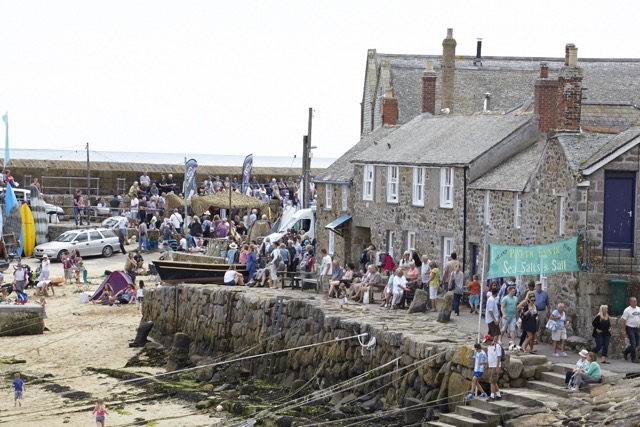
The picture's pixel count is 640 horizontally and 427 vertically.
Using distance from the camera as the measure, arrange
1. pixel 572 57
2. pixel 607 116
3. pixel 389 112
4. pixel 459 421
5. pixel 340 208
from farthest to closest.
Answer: pixel 389 112, pixel 340 208, pixel 607 116, pixel 572 57, pixel 459 421

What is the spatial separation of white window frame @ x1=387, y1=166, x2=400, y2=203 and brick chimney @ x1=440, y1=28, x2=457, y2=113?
1290 cm

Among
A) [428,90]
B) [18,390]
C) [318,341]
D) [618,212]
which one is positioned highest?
[428,90]

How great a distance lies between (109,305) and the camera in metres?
46.1

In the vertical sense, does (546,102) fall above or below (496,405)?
above

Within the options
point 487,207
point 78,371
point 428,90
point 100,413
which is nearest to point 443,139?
point 487,207

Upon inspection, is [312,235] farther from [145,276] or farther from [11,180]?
[11,180]

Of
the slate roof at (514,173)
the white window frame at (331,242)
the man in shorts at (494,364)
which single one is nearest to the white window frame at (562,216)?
the slate roof at (514,173)

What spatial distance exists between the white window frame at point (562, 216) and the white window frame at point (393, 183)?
11366mm

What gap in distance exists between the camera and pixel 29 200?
59469 mm

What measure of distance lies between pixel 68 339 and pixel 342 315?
11.9 metres

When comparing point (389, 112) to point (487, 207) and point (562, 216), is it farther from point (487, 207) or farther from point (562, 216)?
point (562, 216)

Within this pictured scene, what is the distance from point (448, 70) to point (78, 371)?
23774 millimetres

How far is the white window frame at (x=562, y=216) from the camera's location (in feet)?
99.5

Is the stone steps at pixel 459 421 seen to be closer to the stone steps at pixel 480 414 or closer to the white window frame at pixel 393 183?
the stone steps at pixel 480 414
